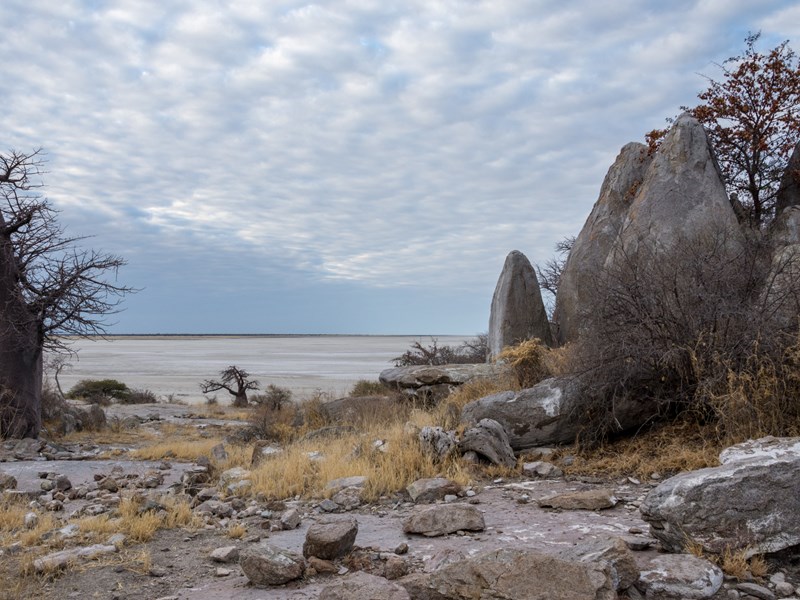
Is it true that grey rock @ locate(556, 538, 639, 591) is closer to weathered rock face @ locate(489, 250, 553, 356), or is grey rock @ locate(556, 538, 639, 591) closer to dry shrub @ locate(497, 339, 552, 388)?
dry shrub @ locate(497, 339, 552, 388)

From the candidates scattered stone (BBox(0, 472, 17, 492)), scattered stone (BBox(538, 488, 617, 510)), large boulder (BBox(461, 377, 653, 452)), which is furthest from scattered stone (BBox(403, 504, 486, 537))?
scattered stone (BBox(0, 472, 17, 492))

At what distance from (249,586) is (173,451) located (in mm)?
8600

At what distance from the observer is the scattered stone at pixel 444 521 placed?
208 inches

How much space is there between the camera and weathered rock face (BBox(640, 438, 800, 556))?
431 centimetres

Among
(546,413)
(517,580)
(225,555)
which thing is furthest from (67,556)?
(546,413)

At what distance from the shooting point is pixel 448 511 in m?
5.43

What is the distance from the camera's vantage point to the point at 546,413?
8453mm

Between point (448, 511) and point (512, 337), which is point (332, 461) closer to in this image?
point (448, 511)

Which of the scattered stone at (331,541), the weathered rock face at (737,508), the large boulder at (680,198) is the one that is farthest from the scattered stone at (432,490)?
the large boulder at (680,198)

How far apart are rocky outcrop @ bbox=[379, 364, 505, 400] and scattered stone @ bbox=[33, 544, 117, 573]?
803 cm

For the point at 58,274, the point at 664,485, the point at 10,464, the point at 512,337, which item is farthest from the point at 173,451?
the point at 664,485

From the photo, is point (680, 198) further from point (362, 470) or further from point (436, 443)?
point (362, 470)

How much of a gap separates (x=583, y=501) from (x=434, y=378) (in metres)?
8.07

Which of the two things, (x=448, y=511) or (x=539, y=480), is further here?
(x=539, y=480)
